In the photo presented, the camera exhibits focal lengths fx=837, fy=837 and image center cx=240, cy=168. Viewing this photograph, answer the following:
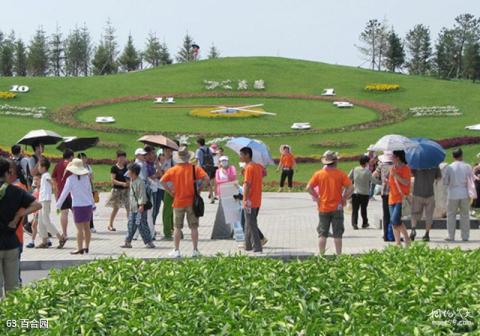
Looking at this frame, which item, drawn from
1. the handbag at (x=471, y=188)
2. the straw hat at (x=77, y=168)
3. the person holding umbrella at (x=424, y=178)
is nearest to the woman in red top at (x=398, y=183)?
the person holding umbrella at (x=424, y=178)

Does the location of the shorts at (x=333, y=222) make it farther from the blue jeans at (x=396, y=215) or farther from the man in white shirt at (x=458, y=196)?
the man in white shirt at (x=458, y=196)

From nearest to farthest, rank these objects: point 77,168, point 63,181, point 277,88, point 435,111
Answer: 1. point 77,168
2. point 63,181
3. point 435,111
4. point 277,88

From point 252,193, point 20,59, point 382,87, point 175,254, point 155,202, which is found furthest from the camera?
point 20,59

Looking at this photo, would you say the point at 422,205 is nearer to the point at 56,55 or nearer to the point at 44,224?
the point at 44,224

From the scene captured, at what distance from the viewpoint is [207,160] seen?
25688 millimetres

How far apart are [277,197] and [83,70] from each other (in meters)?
83.9

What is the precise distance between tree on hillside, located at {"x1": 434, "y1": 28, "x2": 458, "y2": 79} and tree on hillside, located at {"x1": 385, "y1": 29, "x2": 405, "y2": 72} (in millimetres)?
5520

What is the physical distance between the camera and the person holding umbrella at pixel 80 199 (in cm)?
1526

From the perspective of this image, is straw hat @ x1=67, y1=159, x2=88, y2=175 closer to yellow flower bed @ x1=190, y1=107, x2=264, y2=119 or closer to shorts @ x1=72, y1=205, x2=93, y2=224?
shorts @ x1=72, y1=205, x2=93, y2=224

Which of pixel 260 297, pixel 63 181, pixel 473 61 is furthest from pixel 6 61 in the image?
pixel 260 297

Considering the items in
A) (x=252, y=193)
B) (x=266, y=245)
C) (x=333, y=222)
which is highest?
(x=252, y=193)

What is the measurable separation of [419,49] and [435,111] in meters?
52.2

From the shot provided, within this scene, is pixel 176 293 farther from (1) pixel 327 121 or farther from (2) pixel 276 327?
(1) pixel 327 121

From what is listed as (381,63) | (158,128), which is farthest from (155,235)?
(381,63)
